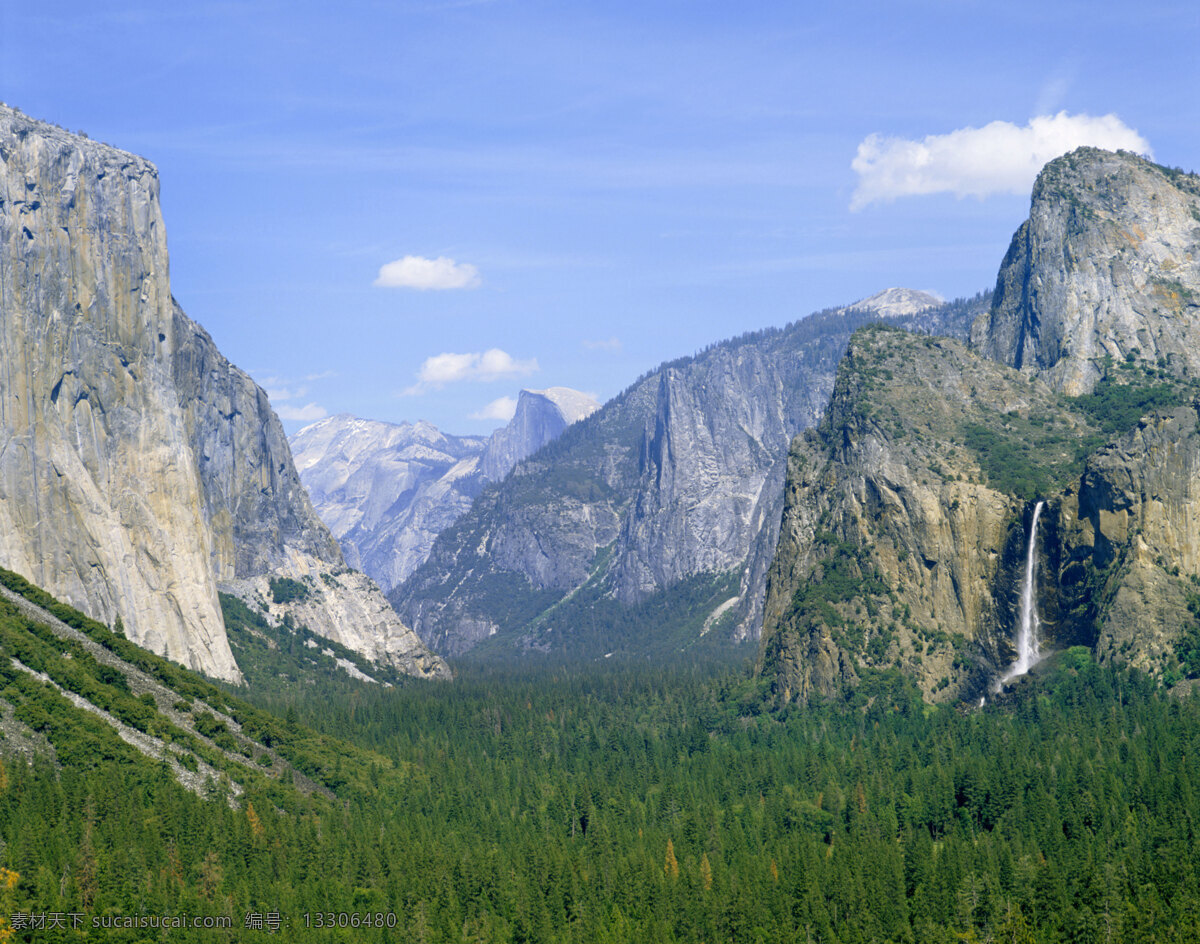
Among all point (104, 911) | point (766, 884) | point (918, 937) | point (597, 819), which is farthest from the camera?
point (597, 819)

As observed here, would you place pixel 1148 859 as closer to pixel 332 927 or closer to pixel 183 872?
pixel 332 927

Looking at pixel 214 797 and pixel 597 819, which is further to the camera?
pixel 597 819

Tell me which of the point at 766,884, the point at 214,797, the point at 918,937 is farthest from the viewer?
the point at 214,797

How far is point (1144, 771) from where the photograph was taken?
16438cm

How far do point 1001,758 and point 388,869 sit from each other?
2901 inches

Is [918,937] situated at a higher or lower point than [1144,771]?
lower

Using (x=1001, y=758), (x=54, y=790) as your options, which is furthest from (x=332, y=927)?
(x=1001, y=758)

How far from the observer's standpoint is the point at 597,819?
174250 millimetres

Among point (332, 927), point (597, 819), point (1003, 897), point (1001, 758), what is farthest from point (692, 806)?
point (332, 927)

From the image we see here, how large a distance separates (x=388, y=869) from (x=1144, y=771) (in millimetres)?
80328

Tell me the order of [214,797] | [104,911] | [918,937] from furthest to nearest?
[214,797] → [918,937] → [104,911]

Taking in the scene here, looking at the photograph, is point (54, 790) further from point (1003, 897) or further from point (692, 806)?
point (1003, 897)

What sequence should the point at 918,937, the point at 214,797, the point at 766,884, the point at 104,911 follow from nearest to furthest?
the point at 104,911 → the point at 918,937 → the point at 766,884 → the point at 214,797

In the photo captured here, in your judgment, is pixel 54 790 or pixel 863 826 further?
pixel 863 826
